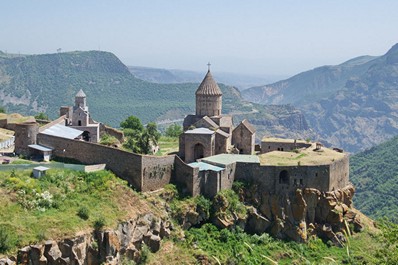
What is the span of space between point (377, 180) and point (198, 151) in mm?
76620

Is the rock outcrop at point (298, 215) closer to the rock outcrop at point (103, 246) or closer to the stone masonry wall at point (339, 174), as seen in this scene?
the stone masonry wall at point (339, 174)

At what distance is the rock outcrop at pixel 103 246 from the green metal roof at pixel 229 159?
7801 mm

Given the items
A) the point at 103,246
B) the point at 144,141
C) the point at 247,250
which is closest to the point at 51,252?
the point at 103,246

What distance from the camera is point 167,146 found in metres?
57.8

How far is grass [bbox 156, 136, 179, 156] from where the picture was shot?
53578mm

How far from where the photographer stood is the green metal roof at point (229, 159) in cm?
4669

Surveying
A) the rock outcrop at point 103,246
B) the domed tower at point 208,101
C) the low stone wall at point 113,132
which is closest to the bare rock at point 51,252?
the rock outcrop at point 103,246

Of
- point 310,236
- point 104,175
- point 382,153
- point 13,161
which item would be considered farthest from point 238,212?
point 382,153

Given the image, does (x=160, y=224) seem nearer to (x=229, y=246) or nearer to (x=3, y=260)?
(x=229, y=246)

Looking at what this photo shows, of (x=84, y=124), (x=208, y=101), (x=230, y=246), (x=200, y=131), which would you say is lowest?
(x=230, y=246)

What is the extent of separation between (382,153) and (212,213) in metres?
102

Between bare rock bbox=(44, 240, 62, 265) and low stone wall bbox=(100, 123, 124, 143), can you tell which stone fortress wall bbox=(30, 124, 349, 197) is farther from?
bare rock bbox=(44, 240, 62, 265)

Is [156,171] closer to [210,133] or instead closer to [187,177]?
[187,177]

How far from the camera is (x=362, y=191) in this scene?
11431 cm
